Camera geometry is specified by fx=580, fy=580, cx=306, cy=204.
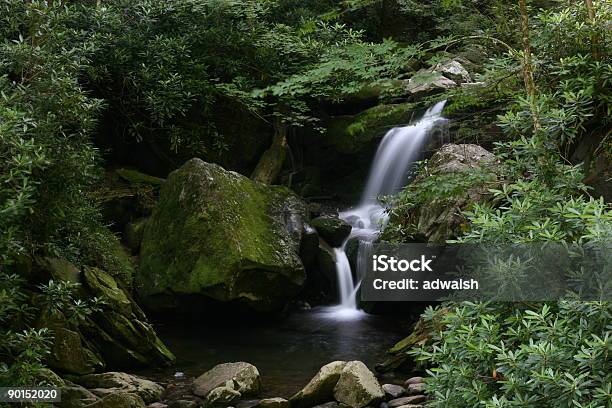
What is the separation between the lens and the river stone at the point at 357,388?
5453mm

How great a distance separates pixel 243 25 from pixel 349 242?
4.08m

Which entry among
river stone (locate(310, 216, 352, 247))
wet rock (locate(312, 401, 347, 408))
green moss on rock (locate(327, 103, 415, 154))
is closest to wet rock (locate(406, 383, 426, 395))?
wet rock (locate(312, 401, 347, 408))

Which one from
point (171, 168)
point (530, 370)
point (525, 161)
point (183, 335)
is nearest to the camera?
point (530, 370)

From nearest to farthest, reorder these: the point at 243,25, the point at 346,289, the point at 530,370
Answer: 1. the point at 530,370
2. the point at 346,289
3. the point at 243,25

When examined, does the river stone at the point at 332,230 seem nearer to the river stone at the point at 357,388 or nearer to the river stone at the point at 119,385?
the river stone at the point at 357,388

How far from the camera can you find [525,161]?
13.2 ft

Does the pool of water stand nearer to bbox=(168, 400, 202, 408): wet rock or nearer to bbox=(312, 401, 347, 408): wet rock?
bbox=(312, 401, 347, 408): wet rock

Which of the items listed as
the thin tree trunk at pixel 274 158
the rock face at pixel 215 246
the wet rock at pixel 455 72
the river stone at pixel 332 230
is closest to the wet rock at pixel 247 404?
the rock face at pixel 215 246

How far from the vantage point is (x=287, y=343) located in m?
7.65

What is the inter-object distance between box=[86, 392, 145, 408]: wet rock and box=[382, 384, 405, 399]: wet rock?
2.32m

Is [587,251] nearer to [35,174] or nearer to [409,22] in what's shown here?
[35,174]

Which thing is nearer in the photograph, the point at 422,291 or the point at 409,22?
the point at 422,291

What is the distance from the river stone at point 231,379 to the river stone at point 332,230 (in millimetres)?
3883

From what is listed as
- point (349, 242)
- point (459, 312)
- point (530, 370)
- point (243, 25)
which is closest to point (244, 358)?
point (349, 242)
